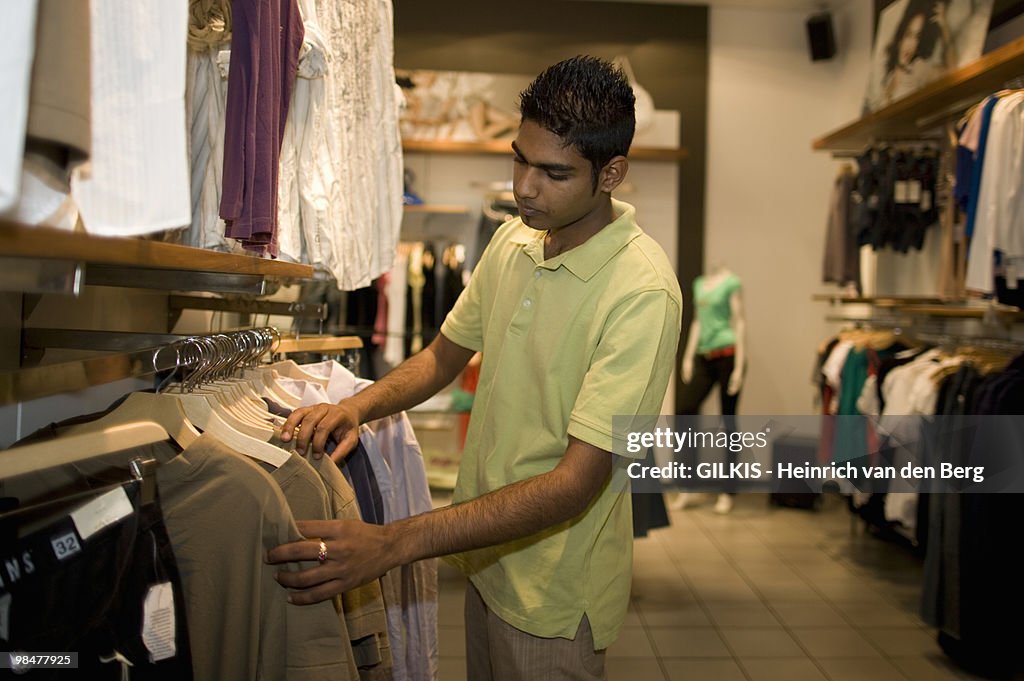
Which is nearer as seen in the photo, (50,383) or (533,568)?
(50,383)

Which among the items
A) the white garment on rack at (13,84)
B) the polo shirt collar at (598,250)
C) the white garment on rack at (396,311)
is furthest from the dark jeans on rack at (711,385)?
the white garment on rack at (13,84)

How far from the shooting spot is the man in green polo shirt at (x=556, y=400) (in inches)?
57.2

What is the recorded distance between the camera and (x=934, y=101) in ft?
14.0

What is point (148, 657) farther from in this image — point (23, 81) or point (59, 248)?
point (23, 81)

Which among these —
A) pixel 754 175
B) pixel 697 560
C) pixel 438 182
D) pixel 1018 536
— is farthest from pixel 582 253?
pixel 754 175

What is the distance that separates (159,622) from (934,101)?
444cm

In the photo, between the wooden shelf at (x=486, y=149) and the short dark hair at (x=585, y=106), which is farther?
the wooden shelf at (x=486, y=149)

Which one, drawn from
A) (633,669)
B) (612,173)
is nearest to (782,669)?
(633,669)

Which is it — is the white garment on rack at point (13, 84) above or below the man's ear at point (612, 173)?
below

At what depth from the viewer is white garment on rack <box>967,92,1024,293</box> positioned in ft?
10.8

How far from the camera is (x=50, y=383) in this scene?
1.06 metres

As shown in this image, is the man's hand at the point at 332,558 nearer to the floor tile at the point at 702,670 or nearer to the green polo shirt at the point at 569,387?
the green polo shirt at the point at 569,387

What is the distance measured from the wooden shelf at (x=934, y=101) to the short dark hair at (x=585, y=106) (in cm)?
249

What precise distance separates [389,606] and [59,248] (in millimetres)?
1272
